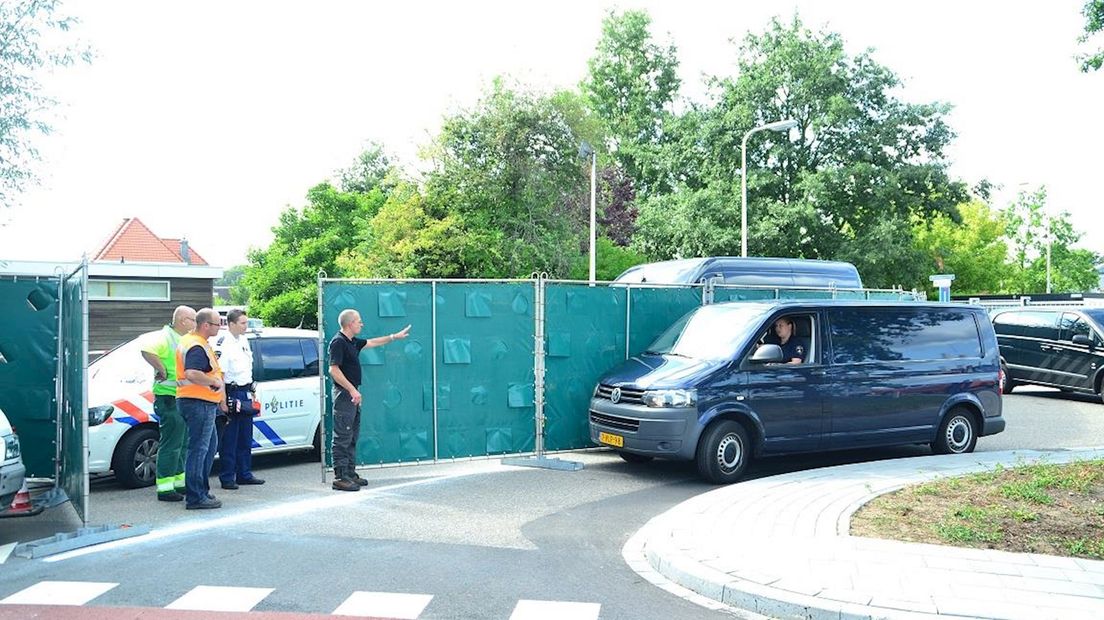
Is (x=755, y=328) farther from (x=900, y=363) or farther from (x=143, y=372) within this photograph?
(x=143, y=372)

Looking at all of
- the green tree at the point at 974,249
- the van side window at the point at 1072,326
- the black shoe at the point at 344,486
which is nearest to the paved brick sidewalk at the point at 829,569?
the black shoe at the point at 344,486

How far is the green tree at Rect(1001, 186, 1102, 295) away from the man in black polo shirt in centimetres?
5384

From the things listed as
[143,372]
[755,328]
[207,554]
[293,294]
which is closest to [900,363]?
[755,328]

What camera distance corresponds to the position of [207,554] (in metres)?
6.85

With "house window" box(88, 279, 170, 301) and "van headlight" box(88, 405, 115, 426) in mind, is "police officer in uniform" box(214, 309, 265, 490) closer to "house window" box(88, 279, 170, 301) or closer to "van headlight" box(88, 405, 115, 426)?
"van headlight" box(88, 405, 115, 426)

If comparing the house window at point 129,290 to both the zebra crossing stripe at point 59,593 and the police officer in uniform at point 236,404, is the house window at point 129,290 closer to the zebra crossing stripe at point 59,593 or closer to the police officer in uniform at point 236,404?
the police officer in uniform at point 236,404

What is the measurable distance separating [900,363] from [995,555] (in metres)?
4.81

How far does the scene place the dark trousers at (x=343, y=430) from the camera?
30.7 ft

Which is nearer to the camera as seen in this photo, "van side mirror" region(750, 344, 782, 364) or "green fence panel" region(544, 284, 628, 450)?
"van side mirror" region(750, 344, 782, 364)

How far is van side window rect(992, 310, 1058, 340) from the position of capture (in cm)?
1953

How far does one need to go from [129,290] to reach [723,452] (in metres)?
26.6

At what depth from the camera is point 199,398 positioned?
859cm

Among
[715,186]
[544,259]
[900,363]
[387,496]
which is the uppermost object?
[715,186]

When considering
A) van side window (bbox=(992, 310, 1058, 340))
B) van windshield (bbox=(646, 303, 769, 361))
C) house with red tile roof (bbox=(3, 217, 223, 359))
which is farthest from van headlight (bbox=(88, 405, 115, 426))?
house with red tile roof (bbox=(3, 217, 223, 359))
